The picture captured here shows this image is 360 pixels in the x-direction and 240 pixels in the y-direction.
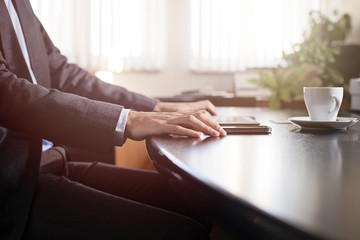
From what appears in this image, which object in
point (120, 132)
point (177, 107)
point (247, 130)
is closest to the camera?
point (120, 132)

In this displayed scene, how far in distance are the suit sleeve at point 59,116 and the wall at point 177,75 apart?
3.02 metres

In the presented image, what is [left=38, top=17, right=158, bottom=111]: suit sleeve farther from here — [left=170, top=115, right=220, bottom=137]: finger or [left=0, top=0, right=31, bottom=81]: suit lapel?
[left=170, top=115, right=220, bottom=137]: finger

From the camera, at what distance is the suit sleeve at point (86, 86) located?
45.4 inches

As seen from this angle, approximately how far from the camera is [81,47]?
11.5ft

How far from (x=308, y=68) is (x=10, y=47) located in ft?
4.96

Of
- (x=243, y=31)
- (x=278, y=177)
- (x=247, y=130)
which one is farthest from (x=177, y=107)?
(x=243, y=31)

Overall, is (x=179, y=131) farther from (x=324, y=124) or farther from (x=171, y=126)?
(x=324, y=124)

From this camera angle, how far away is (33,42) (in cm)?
98

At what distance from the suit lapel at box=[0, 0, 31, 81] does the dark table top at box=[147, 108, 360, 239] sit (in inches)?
16.2

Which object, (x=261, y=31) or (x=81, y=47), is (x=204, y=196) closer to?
(x=81, y=47)

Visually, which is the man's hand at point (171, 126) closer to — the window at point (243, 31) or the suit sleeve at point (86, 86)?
the suit sleeve at point (86, 86)

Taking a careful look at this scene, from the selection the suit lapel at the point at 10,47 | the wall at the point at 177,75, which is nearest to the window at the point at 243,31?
the wall at the point at 177,75

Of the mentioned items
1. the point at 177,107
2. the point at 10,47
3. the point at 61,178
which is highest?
the point at 10,47

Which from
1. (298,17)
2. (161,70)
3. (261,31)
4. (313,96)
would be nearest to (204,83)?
(161,70)
